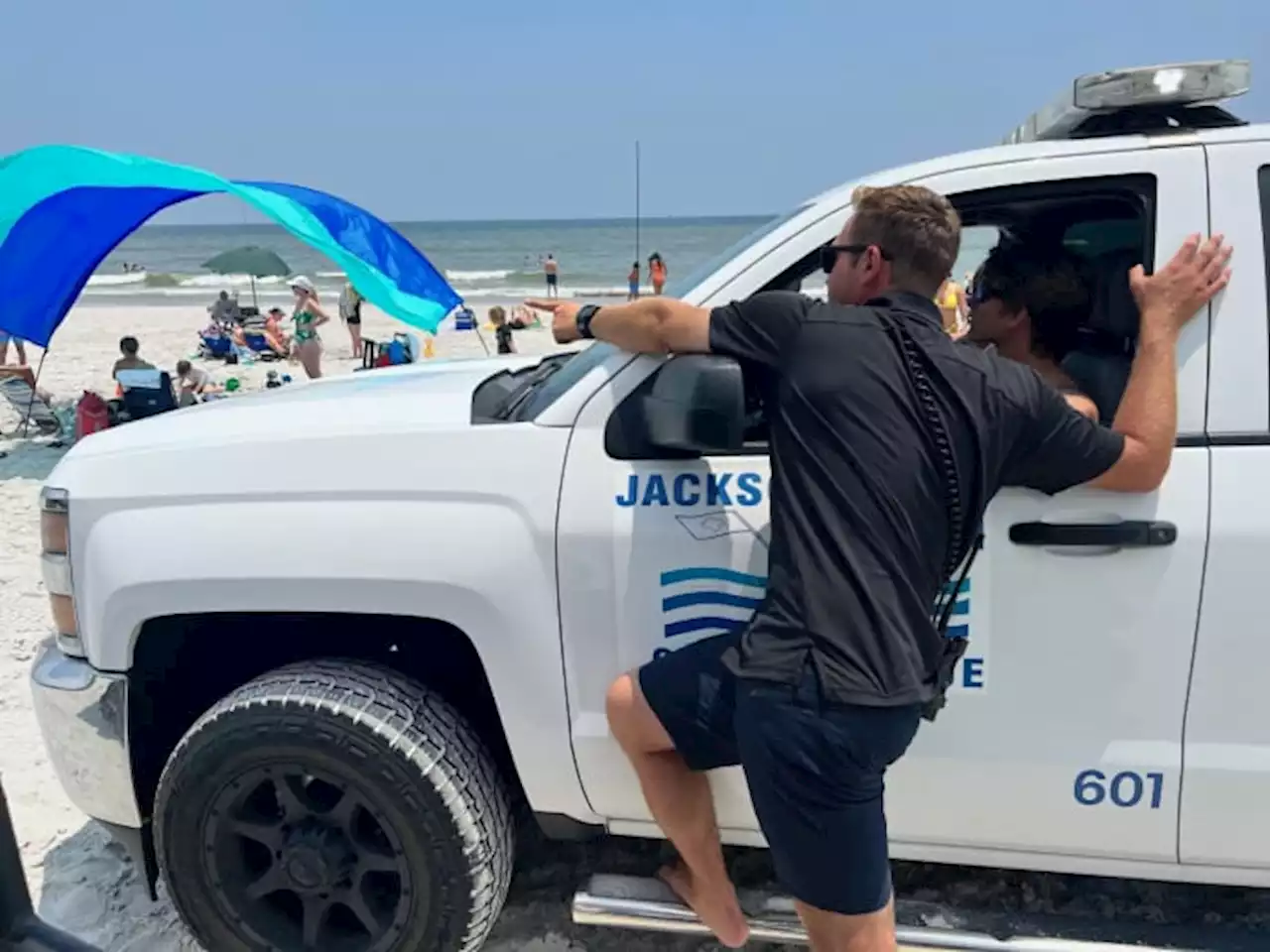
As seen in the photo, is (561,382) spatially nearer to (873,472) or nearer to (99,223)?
(873,472)

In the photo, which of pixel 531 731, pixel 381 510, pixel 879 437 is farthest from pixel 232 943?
pixel 879 437

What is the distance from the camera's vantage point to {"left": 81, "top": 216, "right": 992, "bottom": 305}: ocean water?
37000 mm

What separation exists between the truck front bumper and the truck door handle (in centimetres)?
215

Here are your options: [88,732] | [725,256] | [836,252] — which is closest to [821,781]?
[836,252]

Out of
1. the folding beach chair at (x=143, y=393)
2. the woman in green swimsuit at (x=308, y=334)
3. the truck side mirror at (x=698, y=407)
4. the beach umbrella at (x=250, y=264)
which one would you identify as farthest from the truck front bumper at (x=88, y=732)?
the beach umbrella at (x=250, y=264)

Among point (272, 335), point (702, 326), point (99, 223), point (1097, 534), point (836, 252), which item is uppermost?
point (99, 223)

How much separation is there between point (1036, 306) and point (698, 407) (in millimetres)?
1031

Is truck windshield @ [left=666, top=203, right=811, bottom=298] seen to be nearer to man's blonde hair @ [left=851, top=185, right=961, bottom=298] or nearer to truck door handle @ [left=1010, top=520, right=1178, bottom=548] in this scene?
man's blonde hair @ [left=851, top=185, right=961, bottom=298]

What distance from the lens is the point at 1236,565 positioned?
224 cm

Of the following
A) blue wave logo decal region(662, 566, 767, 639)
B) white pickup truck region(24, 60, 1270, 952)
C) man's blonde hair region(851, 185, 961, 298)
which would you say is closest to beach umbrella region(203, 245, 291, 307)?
white pickup truck region(24, 60, 1270, 952)

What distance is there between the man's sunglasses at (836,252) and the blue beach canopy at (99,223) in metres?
7.41

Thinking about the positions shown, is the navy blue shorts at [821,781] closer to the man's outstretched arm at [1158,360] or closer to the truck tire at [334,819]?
the man's outstretched arm at [1158,360]

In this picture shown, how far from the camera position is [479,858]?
102 inches

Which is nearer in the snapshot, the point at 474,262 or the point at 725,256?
the point at 725,256
